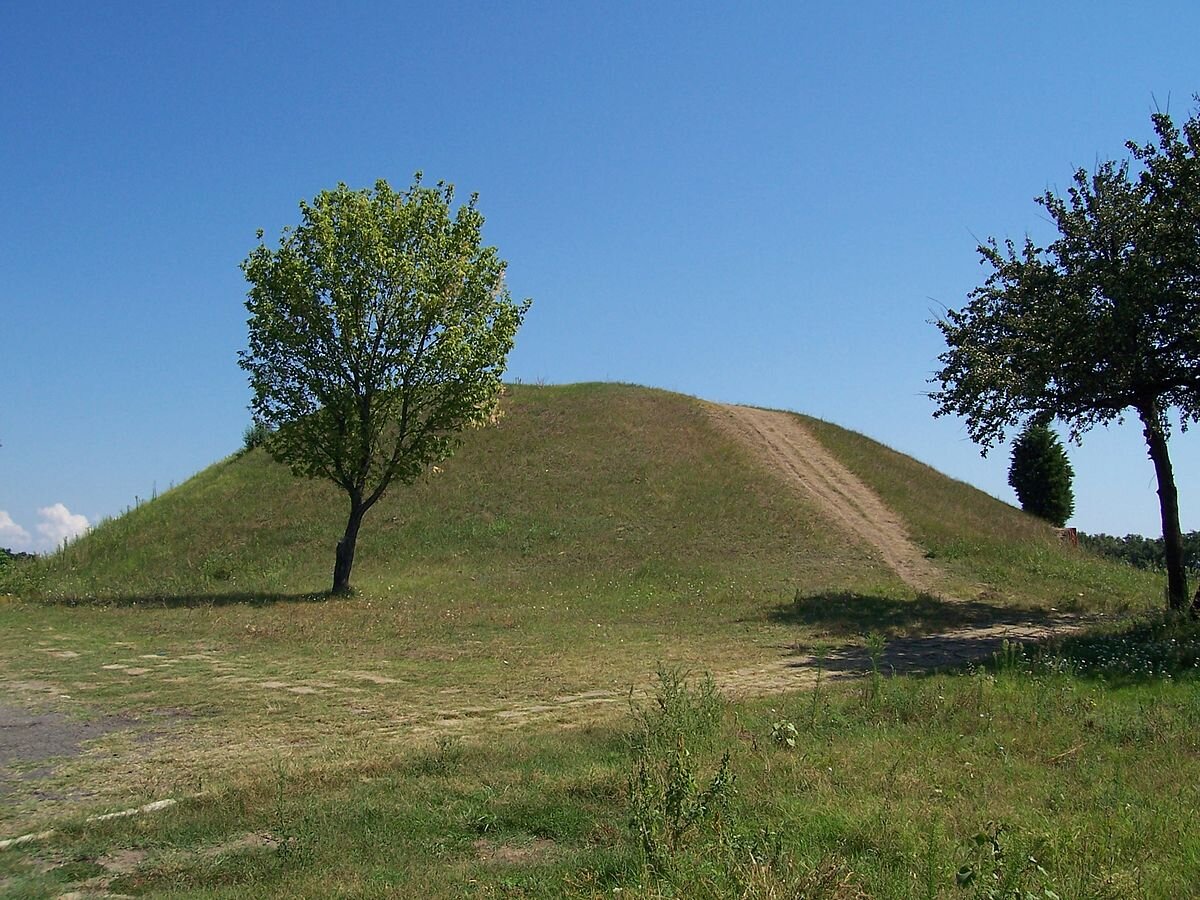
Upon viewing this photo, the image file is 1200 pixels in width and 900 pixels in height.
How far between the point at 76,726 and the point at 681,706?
7.32 m

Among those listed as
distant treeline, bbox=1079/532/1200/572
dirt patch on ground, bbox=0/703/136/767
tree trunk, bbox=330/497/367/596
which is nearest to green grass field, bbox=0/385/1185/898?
dirt patch on ground, bbox=0/703/136/767

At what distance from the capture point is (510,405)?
44344 mm

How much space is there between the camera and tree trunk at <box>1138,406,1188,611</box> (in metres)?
20.8

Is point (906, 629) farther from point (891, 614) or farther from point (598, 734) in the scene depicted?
point (598, 734)

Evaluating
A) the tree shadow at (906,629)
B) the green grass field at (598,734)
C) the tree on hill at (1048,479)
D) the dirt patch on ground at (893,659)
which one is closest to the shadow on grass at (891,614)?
Result: the tree shadow at (906,629)

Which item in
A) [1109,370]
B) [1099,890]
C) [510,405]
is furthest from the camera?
[510,405]

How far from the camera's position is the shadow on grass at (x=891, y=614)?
19891 millimetres

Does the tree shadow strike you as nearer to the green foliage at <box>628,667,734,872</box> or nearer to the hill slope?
the hill slope

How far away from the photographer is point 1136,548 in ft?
135

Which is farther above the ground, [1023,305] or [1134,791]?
[1023,305]

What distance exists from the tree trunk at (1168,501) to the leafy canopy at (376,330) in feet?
53.6

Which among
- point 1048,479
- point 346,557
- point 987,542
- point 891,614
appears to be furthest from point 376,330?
point 1048,479

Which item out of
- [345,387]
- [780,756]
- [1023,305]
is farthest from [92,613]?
[1023,305]

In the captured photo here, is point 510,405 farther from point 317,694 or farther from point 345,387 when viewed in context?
point 317,694
